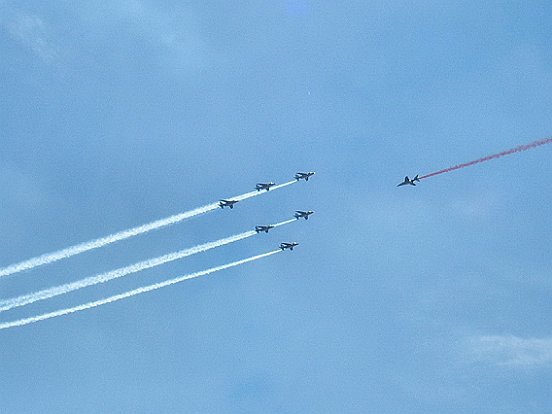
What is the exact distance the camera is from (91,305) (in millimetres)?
199250

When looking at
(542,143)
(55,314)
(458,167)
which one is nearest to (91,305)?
(55,314)

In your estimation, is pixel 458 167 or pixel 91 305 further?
pixel 91 305

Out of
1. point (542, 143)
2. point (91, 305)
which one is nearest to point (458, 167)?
point (542, 143)

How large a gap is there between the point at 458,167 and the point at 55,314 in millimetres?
102053

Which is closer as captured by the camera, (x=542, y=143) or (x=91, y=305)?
(x=542, y=143)

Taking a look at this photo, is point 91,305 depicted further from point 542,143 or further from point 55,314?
point 542,143

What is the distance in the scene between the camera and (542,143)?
16225 centimetres

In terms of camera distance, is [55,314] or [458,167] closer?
[458,167]

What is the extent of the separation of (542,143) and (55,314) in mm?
118977

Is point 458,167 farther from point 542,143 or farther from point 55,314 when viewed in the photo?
point 55,314

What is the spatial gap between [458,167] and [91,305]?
94.0 meters

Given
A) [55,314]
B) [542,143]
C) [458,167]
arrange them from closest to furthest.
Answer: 1. [542,143]
2. [458,167]
3. [55,314]

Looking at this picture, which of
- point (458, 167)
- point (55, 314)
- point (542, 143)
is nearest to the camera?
point (542, 143)

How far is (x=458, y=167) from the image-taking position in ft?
602
